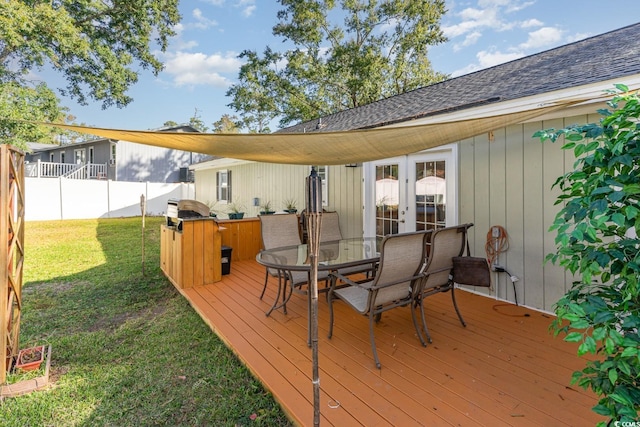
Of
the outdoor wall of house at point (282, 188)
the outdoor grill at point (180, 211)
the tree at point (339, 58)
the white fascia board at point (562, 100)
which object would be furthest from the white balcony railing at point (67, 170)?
the white fascia board at point (562, 100)

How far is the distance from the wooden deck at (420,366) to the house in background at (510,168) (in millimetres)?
745

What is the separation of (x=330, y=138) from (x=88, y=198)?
1655cm

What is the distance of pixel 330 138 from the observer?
242 cm

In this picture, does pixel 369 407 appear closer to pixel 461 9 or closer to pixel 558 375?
pixel 558 375

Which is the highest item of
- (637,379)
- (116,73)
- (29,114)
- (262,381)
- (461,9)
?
(461,9)

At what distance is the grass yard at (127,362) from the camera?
2289 millimetres

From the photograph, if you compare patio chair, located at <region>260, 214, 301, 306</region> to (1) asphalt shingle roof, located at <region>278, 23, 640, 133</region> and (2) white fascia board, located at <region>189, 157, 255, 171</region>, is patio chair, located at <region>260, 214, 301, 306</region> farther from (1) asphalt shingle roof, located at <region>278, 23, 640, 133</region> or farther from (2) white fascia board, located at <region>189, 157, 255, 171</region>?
(2) white fascia board, located at <region>189, 157, 255, 171</region>

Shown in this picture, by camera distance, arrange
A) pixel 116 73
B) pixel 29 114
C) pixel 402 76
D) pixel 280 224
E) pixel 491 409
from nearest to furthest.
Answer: pixel 491 409, pixel 280 224, pixel 29 114, pixel 116 73, pixel 402 76

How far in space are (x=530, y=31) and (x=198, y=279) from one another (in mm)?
14504

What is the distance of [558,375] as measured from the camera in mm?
2496

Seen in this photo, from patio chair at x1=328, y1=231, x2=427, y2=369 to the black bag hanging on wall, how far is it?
0.67 metres

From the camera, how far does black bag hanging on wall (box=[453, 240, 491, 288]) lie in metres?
3.47

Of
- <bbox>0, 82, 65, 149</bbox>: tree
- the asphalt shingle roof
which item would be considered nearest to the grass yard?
the asphalt shingle roof

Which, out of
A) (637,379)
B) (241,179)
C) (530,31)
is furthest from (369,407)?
(530,31)
